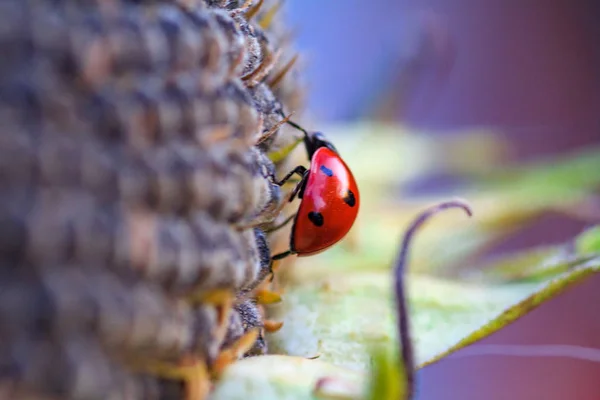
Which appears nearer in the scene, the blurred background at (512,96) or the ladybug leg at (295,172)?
the ladybug leg at (295,172)

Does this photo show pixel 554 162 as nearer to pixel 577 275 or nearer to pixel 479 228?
pixel 479 228

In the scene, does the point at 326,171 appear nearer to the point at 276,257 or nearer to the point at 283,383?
the point at 276,257

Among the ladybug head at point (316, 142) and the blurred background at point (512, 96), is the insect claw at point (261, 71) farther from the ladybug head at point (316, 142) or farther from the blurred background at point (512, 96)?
the blurred background at point (512, 96)

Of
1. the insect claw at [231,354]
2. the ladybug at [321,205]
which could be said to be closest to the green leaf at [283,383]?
the insect claw at [231,354]

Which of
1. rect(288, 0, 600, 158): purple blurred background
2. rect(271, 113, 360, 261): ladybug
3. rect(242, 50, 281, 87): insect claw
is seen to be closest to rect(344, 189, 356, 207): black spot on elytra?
rect(271, 113, 360, 261): ladybug

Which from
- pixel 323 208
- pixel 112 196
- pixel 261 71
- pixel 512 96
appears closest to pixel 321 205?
pixel 323 208

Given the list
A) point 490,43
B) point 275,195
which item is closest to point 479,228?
point 275,195

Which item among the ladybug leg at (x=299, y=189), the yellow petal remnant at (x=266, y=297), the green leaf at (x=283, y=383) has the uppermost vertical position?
the ladybug leg at (x=299, y=189)
